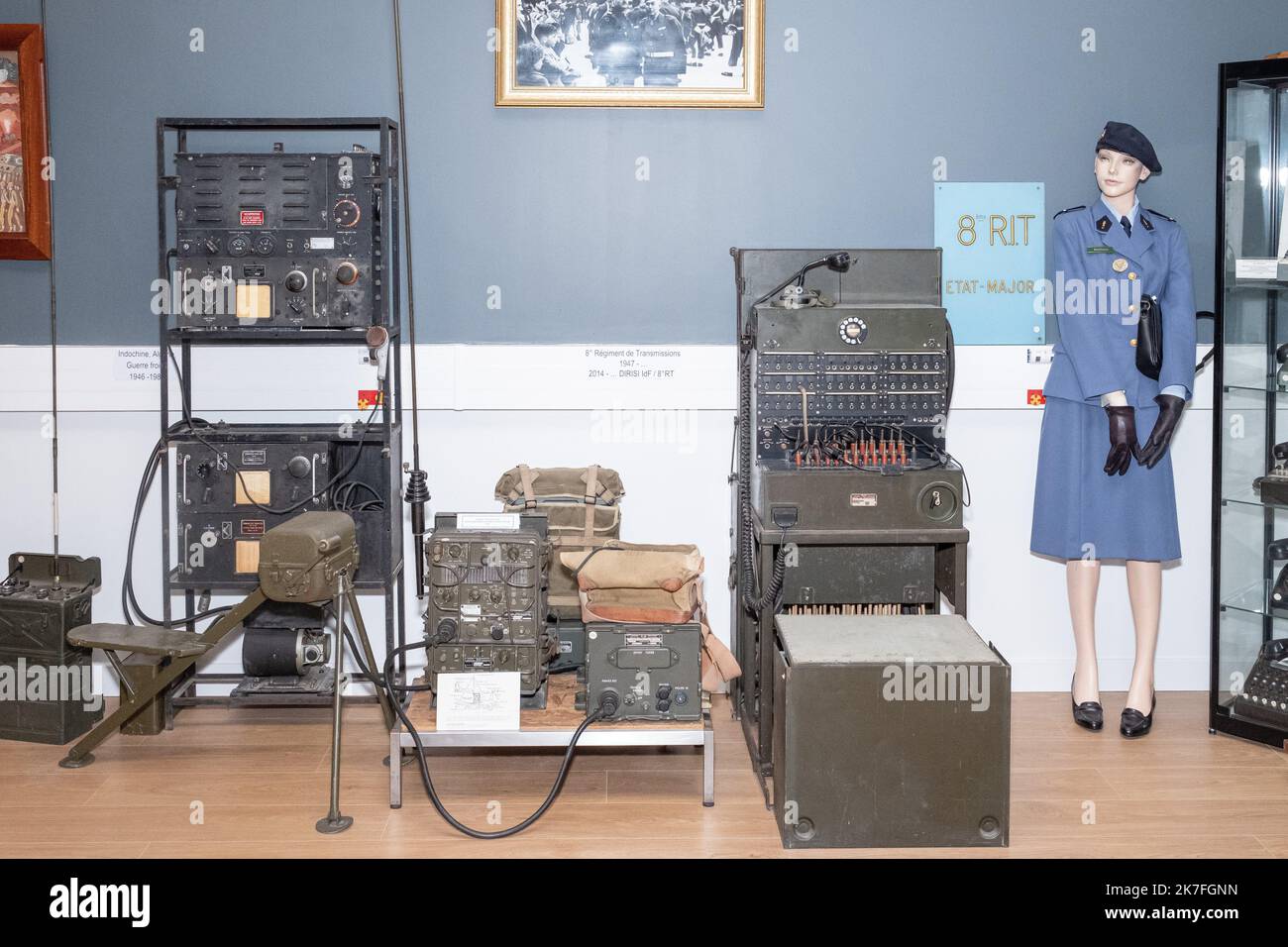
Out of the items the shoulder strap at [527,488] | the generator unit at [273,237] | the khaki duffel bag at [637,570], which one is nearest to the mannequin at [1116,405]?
the khaki duffel bag at [637,570]

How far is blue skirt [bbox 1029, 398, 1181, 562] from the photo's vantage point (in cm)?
403

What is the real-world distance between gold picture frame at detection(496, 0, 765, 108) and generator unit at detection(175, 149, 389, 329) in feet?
2.28

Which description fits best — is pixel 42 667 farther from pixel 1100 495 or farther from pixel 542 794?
pixel 1100 495

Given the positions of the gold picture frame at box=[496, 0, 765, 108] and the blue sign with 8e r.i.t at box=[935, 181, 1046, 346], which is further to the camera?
the blue sign with 8e r.i.t at box=[935, 181, 1046, 346]

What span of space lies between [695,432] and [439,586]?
4.39ft

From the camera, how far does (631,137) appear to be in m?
4.27

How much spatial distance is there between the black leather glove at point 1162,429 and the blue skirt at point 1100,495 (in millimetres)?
65

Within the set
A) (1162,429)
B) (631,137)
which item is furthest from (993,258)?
(631,137)

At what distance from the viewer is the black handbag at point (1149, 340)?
3.94 metres

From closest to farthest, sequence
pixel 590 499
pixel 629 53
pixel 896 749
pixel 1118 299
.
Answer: pixel 896 749
pixel 590 499
pixel 1118 299
pixel 629 53

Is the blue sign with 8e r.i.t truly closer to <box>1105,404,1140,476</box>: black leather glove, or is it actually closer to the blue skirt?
the blue skirt

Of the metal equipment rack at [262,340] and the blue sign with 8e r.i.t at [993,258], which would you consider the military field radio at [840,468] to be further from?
the metal equipment rack at [262,340]

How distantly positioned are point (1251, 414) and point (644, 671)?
2271mm

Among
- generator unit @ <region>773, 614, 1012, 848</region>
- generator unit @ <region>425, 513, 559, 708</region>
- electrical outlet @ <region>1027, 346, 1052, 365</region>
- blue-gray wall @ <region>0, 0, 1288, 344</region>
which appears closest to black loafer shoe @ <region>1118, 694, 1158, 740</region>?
generator unit @ <region>773, 614, 1012, 848</region>
